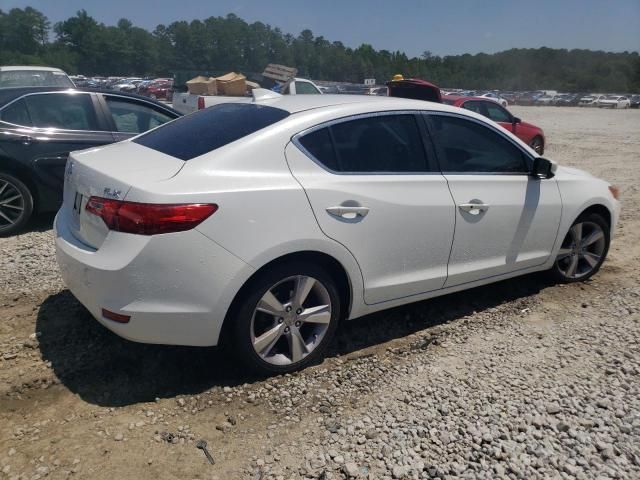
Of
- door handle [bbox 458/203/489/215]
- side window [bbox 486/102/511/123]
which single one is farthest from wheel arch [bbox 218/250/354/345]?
side window [bbox 486/102/511/123]

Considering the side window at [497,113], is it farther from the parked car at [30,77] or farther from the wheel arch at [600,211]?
the parked car at [30,77]

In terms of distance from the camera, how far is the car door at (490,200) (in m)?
3.76

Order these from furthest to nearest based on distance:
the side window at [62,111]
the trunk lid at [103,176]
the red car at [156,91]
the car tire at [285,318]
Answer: the red car at [156,91] < the side window at [62,111] < the car tire at [285,318] < the trunk lid at [103,176]

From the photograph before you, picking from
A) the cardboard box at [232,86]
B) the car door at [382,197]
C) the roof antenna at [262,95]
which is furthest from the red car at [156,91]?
the car door at [382,197]

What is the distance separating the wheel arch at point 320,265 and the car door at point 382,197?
117mm

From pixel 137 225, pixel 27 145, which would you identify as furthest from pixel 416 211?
pixel 27 145

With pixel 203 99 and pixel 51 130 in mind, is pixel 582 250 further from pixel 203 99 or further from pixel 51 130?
pixel 203 99

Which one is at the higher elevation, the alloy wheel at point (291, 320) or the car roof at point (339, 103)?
the car roof at point (339, 103)

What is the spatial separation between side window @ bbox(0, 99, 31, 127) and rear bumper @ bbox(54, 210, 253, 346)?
11.7 ft

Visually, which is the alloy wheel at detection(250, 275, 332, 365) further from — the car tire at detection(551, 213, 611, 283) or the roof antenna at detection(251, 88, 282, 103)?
the car tire at detection(551, 213, 611, 283)

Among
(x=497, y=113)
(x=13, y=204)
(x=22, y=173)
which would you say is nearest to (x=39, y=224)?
(x=13, y=204)

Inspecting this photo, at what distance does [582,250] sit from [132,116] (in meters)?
5.09

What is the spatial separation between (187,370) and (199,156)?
131 centimetres

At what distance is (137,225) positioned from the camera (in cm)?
267
